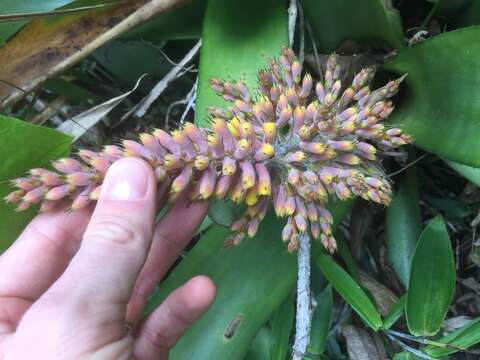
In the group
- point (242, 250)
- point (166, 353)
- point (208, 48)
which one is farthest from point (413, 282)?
point (208, 48)

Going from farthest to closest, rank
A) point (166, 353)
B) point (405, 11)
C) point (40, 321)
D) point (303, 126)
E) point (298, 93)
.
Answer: point (405, 11)
point (166, 353)
point (298, 93)
point (303, 126)
point (40, 321)

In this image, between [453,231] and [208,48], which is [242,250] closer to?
[208,48]

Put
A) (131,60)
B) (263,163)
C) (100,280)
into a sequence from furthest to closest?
(131,60) → (263,163) → (100,280)

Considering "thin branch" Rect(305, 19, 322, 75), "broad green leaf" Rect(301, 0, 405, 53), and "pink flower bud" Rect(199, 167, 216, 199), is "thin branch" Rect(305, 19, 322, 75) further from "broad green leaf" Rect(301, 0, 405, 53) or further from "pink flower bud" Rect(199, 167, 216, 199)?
"pink flower bud" Rect(199, 167, 216, 199)

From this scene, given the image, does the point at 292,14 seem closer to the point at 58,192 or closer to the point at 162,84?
the point at 162,84

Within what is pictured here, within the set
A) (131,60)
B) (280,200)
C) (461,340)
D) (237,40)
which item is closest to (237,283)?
(280,200)

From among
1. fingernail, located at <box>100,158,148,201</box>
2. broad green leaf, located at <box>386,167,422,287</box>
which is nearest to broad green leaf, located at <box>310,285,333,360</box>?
broad green leaf, located at <box>386,167,422,287</box>

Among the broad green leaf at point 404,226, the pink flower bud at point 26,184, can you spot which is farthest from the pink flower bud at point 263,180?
the broad green leaf at point 404,226
